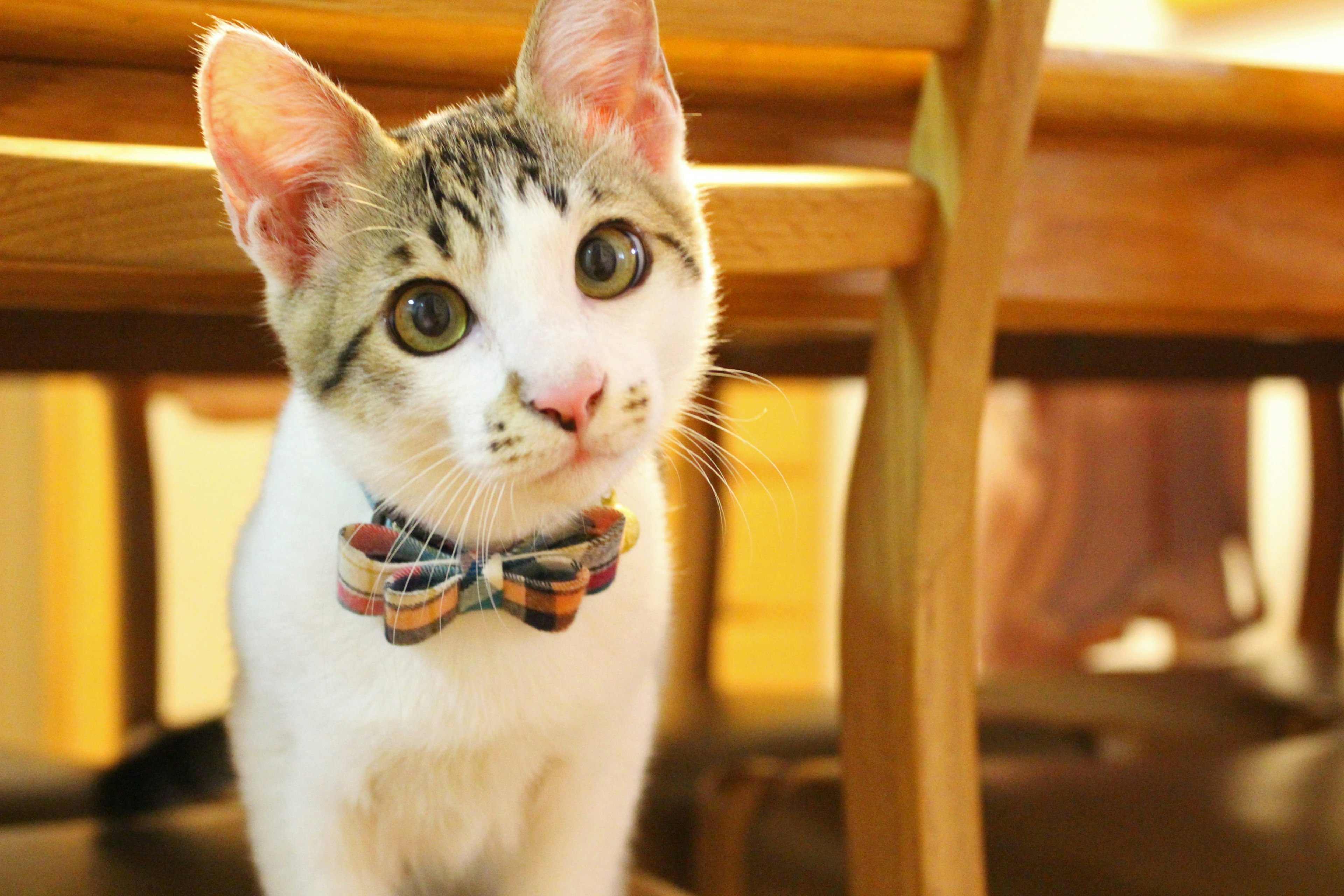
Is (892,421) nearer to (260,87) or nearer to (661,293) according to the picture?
(661,293)

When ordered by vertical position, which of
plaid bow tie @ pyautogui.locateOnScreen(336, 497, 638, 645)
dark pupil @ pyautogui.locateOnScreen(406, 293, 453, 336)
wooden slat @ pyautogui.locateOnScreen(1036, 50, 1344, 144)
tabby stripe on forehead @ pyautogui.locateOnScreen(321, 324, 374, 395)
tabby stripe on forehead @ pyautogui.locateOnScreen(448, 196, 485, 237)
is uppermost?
wooden slat @ pyautogui.locateOnScreen(1036, 50, 1344, 144)

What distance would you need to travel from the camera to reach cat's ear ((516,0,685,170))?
642 millimetres

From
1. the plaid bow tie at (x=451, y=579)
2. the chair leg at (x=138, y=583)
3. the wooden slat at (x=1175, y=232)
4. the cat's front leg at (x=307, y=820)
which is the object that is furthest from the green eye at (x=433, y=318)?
the chair leg at (x=138, y=583)

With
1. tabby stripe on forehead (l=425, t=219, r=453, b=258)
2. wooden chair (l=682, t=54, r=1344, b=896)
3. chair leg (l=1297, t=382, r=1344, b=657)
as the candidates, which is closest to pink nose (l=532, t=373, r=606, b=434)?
tabby stripe on forehead (l=425, t=219, r=453, b=258)

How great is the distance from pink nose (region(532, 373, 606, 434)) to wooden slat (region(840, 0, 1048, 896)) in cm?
25

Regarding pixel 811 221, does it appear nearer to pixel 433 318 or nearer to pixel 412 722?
pixel 433 318

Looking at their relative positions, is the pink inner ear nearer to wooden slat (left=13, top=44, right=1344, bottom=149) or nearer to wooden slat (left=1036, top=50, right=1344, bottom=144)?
wooden slat (left=13, top=44, right=1344, bottom=149)

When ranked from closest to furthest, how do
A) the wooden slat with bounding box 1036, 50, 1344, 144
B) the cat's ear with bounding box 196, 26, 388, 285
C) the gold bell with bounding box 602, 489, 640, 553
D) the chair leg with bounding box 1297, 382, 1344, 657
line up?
the cat's ear with bounding box 196, 26, 388, 285 → the gold bell with bounding box 602, 489, 640, 553 → the wooden slat with bounding box 1036, 50, 1344, 144 → the chair leg with bounding box 1297, 382, 1344, 657

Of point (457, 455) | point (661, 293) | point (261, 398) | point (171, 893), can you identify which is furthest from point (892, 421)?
point (261, 398)

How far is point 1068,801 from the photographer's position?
1.01m

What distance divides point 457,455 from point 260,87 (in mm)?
207

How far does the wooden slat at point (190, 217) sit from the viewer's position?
1.91 ft

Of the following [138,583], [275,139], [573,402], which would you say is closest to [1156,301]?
[573,402]

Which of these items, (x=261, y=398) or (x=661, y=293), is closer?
(x=661, y=293)
